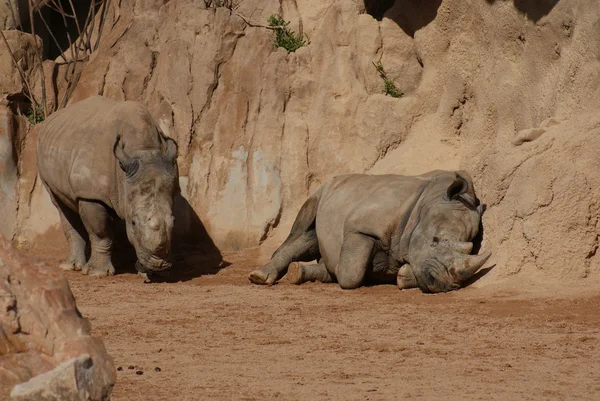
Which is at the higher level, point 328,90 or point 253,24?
point 253,24

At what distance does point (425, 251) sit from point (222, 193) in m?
4.41

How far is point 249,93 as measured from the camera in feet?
51.3

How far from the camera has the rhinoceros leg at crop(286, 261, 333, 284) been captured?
12594 millimetres

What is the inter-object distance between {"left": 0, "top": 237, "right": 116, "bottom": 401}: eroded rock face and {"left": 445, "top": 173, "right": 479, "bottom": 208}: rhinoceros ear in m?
6.55

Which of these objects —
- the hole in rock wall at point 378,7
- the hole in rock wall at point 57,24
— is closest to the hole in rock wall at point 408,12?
the hole in rock wall at point 378,7

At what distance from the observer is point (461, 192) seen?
1194 cm

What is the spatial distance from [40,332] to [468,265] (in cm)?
611

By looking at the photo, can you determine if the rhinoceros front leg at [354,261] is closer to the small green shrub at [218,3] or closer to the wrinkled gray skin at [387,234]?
the wrinkled gray skin at [387,234]

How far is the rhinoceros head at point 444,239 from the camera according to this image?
1120cm

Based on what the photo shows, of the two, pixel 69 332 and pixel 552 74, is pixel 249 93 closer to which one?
pixel 552 74

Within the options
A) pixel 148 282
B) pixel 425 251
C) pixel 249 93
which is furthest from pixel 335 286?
pixel 249 93

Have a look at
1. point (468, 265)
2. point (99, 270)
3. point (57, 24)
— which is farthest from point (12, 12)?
point (468, 265)

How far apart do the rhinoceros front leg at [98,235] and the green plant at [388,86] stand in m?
3.66

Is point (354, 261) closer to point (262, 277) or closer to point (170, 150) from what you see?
point (262, 277)
